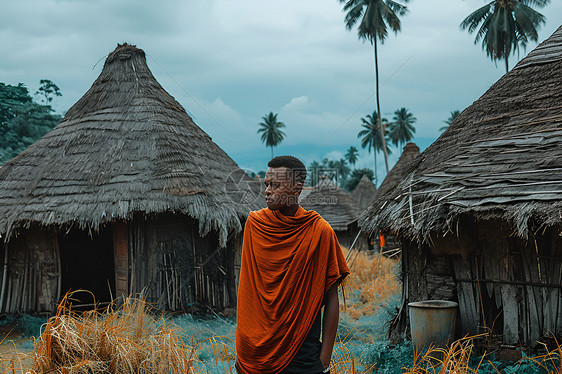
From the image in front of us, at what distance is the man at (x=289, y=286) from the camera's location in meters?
2.34

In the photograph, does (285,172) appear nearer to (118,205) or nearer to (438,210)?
(438,210)

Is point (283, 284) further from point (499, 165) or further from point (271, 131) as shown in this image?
point (271, 131)

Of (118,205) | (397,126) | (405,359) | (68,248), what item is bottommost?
(405,359)

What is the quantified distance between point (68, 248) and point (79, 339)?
24.0ft

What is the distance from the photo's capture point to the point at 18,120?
19328 mm

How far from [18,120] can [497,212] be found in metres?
19.1

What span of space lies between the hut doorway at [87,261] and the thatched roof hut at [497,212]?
6.57m

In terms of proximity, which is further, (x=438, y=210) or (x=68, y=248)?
(x=68, y=248)

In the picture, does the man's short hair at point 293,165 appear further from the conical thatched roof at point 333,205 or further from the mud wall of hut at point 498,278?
the conical thatched roof at point 333,205

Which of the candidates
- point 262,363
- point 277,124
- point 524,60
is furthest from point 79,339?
point 277,124

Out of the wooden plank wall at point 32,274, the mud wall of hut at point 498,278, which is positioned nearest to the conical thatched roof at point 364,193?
the wooden plank wall at point 32,274

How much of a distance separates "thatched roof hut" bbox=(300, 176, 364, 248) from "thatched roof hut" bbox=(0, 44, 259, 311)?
10.1 m

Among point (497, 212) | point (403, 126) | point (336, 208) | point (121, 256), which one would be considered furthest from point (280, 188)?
point (403, 126)

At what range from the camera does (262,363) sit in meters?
2.37
